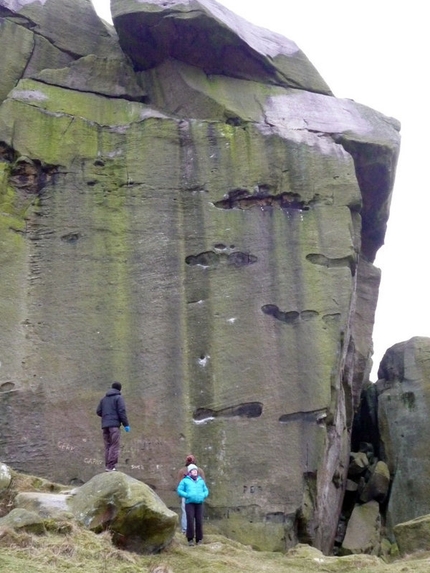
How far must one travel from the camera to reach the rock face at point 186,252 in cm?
1562

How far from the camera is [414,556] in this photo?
13.7 m

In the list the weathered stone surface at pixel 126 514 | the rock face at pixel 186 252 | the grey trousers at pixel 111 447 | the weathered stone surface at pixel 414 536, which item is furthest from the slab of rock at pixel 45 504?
the weathered stone surface at pixel 414 536

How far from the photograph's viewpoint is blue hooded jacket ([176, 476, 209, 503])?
486 inches

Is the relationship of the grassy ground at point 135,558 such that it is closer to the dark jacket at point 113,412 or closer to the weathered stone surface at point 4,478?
the weathered stone surface at point 4,478

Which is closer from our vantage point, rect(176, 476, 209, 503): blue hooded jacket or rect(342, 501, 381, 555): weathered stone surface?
rect(176, 476, 209, 503): blue hooded jacket

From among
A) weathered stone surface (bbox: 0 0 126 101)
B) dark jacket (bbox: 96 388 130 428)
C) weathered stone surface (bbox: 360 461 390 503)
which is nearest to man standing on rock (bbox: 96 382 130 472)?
dark jacket (bbox: 96 388 130 428)

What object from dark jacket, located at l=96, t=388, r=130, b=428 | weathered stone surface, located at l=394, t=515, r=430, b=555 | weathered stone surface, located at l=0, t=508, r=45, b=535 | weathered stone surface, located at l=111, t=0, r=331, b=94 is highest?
weathered stone surface, located at l=111, t=0, r=331, b=94

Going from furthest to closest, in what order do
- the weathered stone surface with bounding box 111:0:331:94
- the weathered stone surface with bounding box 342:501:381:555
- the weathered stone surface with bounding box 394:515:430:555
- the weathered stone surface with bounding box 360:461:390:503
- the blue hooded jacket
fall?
the weathered stone surface with bounding box 111:0:331:94
the weathered stone surface with bounding box 360:461:390:503
the weathered stone surface with bounding box 342:501:381:555
the weathered stone surface with bounding box 394:515:430:555
the blue hooded jacket

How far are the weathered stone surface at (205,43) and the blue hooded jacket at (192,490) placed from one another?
11.5m

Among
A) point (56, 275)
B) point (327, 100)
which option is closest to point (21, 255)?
point (56, 275)

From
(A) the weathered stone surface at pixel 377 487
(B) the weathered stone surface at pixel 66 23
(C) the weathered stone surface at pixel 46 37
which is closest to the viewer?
(A) the weathered stone surface at pixel 377 487

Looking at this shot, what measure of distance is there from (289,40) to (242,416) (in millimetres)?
11025

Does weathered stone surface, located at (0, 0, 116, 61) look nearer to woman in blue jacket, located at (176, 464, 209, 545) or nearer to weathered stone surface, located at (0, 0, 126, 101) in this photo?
weathered stone surface, located at (0, 0, 126, 101)

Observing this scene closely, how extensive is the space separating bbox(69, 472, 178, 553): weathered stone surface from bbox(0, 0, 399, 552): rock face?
3.66 meters
